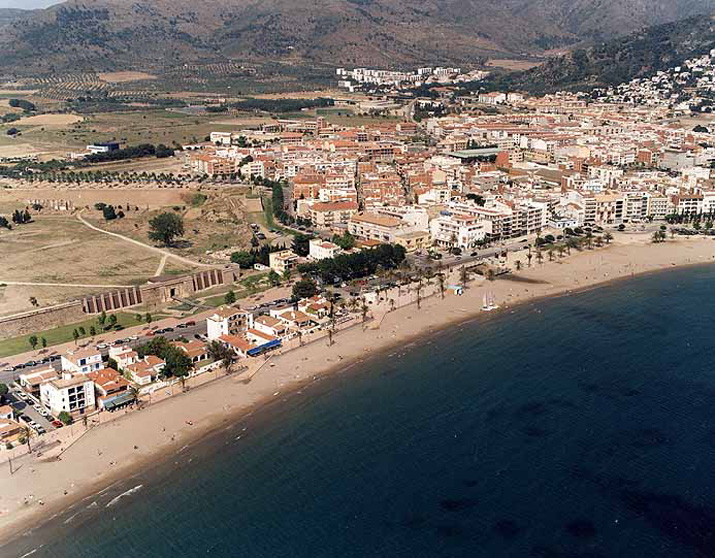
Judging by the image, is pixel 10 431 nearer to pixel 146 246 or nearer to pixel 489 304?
pixel 489 304

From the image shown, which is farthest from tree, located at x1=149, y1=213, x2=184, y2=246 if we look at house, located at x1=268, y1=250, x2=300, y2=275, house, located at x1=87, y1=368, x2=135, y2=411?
house, located at x1=87, y1=368, x2=135, y2=411

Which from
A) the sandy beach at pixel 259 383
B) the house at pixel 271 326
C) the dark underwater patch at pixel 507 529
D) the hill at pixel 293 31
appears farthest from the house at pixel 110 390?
the hill at pixel 293 31

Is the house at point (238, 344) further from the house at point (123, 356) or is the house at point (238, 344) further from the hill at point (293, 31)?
the hill at point (293, 31)

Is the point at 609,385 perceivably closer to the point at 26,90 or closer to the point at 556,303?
the point at 556,303

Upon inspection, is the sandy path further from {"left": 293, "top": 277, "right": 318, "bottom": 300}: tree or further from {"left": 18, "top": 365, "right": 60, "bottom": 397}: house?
{"left": 18, "top": 365, "right": 60, "bottom": 397}: house

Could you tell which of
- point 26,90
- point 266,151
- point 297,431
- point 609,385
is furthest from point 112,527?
point 26,90
